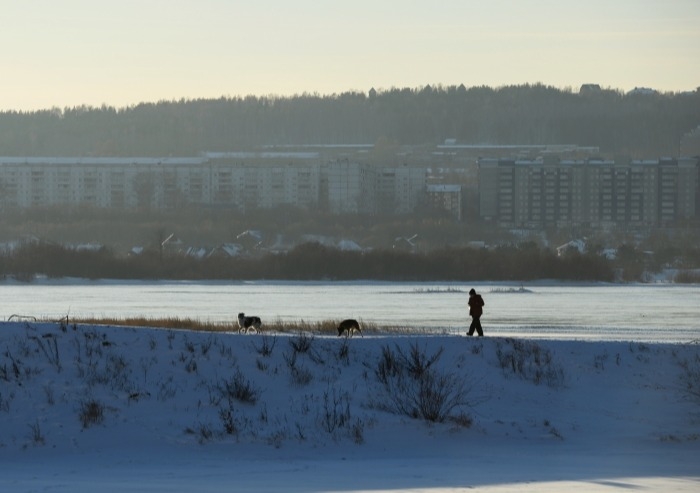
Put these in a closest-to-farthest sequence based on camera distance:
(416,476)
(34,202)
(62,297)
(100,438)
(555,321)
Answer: (416,476) → (100,438) → (555,321) → (62,297) → (34,202)

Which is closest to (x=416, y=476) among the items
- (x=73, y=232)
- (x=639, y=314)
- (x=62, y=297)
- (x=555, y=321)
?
(x=555, y=321)

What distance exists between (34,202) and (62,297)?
126 meters

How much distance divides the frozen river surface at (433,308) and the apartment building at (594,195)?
105751 millimetres

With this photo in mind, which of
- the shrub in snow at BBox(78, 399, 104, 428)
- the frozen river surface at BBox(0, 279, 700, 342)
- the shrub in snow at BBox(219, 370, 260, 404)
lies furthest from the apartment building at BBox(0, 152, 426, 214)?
the shrub in snow at BBox(78, 399, 104, 428)

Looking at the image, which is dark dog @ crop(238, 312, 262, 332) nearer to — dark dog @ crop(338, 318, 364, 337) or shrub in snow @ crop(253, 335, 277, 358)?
dark dog @ crop(338, 318, 364, 337)

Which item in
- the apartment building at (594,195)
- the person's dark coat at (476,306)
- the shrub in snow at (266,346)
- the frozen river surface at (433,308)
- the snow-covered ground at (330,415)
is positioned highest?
the apartment building at (594,195)

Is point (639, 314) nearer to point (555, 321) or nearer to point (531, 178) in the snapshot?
point (555, 321)

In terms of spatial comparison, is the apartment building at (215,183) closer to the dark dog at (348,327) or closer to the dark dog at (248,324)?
the dark dog at (248,324)

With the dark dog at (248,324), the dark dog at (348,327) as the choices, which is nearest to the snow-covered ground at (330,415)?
the dark dog at (348,327)

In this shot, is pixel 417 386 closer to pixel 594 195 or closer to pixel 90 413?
pixel 90 413

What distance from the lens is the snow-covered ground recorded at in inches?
562

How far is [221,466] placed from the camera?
49.3 feet

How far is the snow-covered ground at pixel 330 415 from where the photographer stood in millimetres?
14266

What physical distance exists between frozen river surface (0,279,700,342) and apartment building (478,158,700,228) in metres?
106
